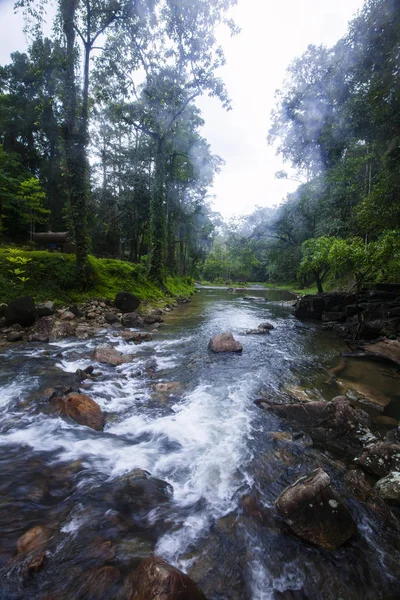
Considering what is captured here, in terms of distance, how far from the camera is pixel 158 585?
1743 millimetres

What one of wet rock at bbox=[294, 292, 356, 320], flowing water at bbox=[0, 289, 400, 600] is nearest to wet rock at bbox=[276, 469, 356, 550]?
flowing water at bbox=[0, 289, 400, 600]

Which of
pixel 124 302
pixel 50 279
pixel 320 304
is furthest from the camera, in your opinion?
pixel 320 304

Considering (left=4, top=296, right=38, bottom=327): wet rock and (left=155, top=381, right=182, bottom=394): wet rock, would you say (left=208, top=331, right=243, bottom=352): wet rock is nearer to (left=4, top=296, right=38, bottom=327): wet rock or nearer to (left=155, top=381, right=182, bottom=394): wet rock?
(left=155, top=381, right=182, bottom=394): wet rock

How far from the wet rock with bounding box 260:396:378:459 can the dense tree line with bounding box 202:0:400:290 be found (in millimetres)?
7471

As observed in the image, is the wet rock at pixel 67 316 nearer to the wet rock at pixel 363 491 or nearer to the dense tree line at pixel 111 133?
the dense tree line at pixel 111 133

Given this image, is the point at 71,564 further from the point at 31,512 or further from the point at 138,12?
the point at 138,12

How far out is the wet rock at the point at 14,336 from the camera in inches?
298

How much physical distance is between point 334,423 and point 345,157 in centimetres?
2257

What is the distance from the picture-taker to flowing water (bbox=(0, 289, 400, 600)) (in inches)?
83.6

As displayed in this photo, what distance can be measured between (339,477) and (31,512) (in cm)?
338

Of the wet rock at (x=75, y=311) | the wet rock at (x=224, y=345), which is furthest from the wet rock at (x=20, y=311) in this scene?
the wet rock at (x=224, y=345)

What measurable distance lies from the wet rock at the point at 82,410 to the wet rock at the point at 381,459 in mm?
3700

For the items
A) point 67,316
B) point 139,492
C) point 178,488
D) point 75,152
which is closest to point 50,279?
point 67,316

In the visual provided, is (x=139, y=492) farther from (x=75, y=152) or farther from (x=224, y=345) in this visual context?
(x=75, y=152)
